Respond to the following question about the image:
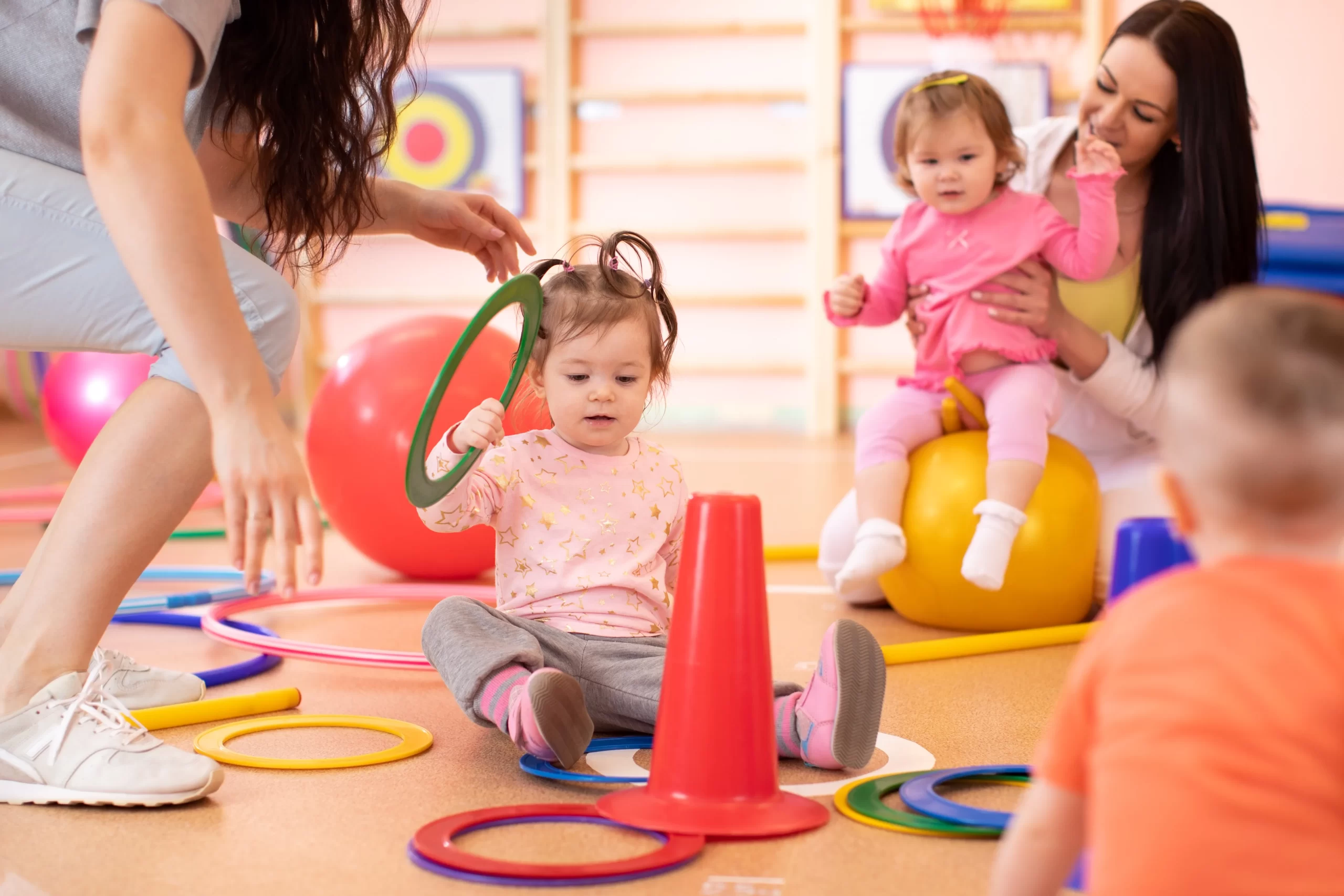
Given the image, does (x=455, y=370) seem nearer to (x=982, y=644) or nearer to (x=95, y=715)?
(x=95, y=715)

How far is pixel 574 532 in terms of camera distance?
4.80 ft

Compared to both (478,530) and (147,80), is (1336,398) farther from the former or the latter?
(478,530)

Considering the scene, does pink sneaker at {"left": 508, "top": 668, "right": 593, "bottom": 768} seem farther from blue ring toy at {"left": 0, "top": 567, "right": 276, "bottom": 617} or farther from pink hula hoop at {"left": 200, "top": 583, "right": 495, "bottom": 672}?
blue ring toy at {"left": 0, "top": 567, "right": 276, "bottom": 617}

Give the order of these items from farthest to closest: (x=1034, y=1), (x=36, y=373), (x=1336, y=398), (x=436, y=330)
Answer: (x=1034, y=1) → (x=36, y=373) → (x=436, y=330) → (x=1336, y=398)

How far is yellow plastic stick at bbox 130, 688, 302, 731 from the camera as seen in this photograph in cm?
144

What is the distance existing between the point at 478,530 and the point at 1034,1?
14.2 feet

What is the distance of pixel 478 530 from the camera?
2.31 meters

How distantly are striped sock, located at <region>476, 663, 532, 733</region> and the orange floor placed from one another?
0.06m

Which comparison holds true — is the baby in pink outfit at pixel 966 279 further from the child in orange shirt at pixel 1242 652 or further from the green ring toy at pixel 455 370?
the child in orange shirt at pixel 1242 652

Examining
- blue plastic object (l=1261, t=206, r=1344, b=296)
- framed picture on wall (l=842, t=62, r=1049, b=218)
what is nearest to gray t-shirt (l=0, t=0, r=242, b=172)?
blue plastic object (l=1261, t=206, r=1344, b=296)

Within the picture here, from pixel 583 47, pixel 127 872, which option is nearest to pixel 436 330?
pixel 127 872

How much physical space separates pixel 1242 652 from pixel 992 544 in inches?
47.4

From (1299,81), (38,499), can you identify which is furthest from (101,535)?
(1299,81)

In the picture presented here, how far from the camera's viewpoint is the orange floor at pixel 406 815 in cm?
100
